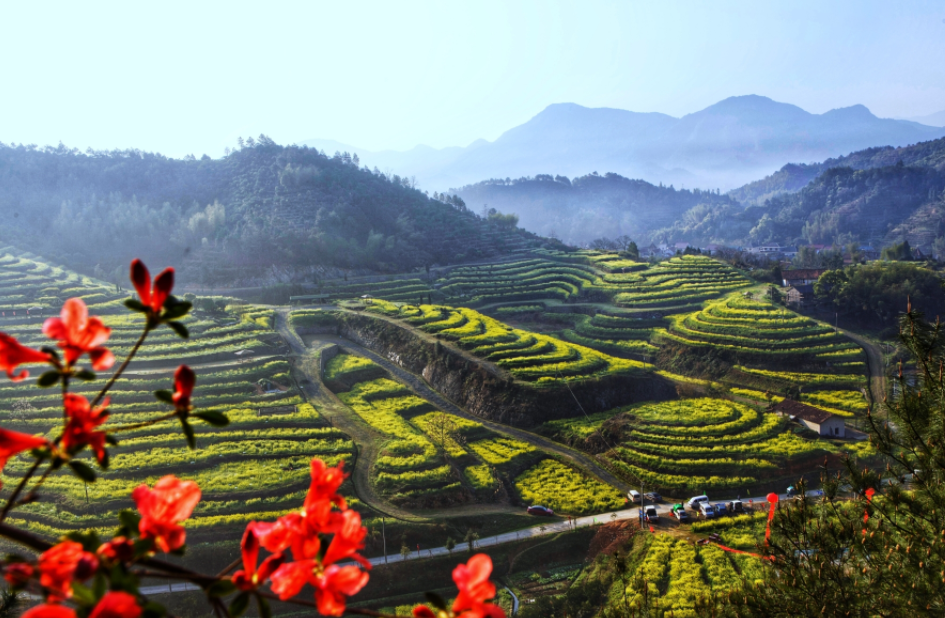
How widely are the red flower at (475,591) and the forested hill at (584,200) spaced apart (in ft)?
508

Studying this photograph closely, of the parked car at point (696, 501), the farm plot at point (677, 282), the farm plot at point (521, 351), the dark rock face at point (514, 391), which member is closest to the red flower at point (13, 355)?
the parked car at point (696, 501)

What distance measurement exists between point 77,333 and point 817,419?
25.4 metres

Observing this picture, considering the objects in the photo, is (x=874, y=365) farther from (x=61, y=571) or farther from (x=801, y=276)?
(x=61, y=571)

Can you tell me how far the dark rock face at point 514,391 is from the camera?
24531 millimetres

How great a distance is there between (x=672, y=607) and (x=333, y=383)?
1816cm

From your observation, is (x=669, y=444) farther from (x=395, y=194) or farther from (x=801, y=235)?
(x=801, y=235)

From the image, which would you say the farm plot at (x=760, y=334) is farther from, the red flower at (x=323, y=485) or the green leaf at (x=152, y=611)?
the green leaf at (x=152, y=611)

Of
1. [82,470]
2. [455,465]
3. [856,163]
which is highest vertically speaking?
[856,163]

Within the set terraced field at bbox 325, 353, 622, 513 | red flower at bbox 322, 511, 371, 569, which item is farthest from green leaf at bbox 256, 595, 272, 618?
terraced field at bbox 325, 353, 622, 513

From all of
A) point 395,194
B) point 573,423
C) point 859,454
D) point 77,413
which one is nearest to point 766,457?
point 859,454

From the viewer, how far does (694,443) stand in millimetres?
20953

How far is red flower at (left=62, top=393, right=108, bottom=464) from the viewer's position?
1.30 meters

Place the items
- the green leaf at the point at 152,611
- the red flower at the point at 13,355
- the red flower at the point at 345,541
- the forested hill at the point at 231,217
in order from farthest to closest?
the forested hill at the point at 231,217
the red flower at the point at 345,541
the red flower at the point at 13,355
the green leaf at the point at 152,611

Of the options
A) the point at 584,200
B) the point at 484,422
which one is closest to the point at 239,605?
the point at 484,422
